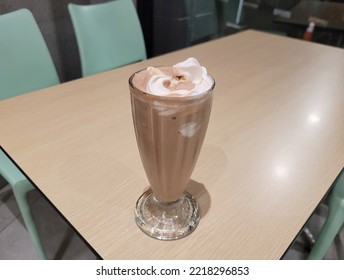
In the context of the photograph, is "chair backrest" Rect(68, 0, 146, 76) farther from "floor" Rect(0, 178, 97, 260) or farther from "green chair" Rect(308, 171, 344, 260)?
"green chair" Rect(308, 171, 344, 260)

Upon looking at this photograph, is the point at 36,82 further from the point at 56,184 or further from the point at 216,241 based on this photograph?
the point at 216,241

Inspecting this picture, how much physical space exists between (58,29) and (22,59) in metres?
0.73

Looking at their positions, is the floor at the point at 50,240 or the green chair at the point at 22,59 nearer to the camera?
the green chair at the point at 22,59

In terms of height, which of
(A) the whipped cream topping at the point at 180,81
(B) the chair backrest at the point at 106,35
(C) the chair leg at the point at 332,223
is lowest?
(C) the chair leg at the point at 332,223

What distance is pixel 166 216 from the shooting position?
55 cm

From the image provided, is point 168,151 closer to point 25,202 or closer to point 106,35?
point 25,202

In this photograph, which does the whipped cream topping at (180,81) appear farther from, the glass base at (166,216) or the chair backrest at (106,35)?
the chair backrest at (106,35)

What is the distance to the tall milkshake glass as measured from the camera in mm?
409

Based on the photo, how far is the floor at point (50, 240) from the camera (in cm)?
123

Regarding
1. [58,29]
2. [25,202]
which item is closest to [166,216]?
[25,202]

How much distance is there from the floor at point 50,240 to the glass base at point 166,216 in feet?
2.41

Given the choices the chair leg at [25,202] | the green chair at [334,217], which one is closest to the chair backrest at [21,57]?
the chair leg at [25,202]

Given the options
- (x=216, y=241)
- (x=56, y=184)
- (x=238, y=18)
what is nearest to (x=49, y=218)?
(x=56, y=184)
